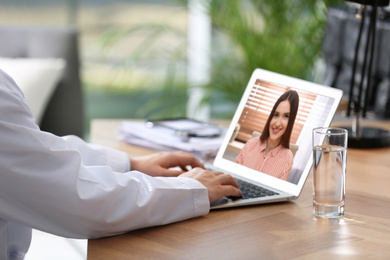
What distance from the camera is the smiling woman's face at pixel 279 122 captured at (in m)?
1.28

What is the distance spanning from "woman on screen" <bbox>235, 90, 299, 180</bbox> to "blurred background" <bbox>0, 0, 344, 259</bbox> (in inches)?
79.9

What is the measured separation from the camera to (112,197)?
1030mm

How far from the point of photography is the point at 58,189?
1.00 metres

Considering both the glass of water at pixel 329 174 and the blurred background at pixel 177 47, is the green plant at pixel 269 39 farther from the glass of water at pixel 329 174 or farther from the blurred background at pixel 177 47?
the glass of water at pixel 329 174

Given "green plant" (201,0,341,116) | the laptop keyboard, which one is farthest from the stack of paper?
"green plant" (201,0,341,116)

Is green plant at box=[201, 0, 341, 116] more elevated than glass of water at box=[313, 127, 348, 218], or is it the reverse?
green plant at box=[201, 0, 341, 116]

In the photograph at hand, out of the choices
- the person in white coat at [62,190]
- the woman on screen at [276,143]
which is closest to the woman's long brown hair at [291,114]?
the woman on screen at [276,143]

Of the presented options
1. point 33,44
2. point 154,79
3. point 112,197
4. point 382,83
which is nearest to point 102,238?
point 112,197

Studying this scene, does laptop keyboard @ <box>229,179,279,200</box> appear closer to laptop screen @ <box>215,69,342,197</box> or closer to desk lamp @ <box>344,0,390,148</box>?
laptop screen @ <box>215,69,342,197</box>

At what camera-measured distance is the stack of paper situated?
1.60 meters

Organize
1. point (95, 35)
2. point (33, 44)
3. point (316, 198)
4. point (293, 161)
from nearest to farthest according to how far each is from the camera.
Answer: point (316, 198) < point (293, 161) < point (33, 44) < point (95, 35)

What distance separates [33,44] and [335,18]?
4.00 feet

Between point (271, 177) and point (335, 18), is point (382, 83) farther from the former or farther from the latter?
point (271, 177)

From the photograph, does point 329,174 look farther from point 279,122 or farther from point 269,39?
point 269,39
